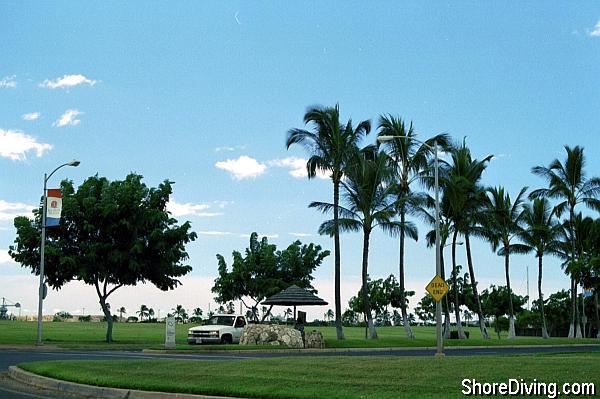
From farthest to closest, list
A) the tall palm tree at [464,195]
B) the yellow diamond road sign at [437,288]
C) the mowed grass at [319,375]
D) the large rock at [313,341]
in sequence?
1. the tall palm tree at [464,195]
2. the large rock at [313,341]
3. the yellow diamond road sign at [437,288]
4. the mowed grass at [319,375]

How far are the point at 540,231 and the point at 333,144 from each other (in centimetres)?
2662

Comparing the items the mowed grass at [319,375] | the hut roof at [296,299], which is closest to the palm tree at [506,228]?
the hut roof at [296,299]

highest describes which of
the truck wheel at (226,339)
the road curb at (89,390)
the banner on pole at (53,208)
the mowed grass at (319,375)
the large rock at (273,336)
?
the banner on pole at (53,208)

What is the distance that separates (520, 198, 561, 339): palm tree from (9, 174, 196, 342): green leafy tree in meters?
31.6

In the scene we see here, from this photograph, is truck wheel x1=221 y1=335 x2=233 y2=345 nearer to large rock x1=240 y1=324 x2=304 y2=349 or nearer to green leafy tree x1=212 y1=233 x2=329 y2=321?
large rock x1=240 y1=324 x2=304 y2=349

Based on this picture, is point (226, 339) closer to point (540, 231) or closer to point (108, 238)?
point (108, 238)

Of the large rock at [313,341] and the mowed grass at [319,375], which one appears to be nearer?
the mowed grass at [319,375]

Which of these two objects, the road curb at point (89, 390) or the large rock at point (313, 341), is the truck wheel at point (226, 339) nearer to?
the large rock at point (313, 341)

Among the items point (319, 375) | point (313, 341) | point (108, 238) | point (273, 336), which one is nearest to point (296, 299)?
point (273, 336)

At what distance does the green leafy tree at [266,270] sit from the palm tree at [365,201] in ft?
60.4

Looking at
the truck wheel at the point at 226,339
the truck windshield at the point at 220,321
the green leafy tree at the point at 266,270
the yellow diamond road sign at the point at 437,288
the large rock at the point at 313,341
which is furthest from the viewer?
the green leafy tree at the point at 266,270

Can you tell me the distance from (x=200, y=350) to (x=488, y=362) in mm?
18299

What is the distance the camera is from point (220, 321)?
41.3 meters

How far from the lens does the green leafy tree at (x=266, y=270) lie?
61344 mm
